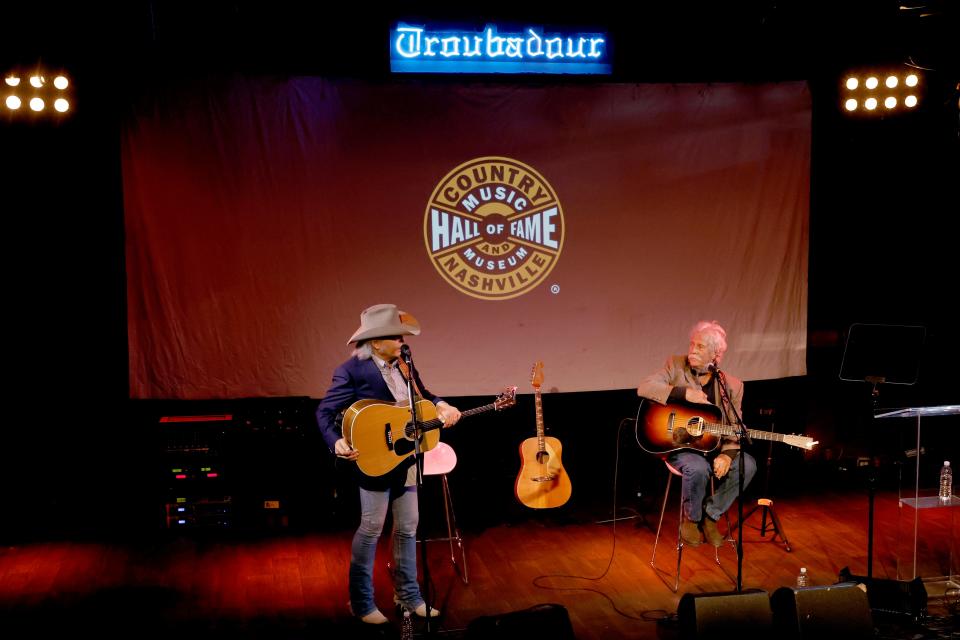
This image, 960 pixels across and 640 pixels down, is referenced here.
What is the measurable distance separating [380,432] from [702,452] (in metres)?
2.25

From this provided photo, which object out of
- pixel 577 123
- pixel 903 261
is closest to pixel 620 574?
pixel 577 123

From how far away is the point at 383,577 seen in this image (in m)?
5.59

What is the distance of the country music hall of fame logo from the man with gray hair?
151 centimetres

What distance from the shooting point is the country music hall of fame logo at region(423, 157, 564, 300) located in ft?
21.8

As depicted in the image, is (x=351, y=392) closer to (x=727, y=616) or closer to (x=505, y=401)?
(x=505, y=401)

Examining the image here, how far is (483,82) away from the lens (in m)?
6.63

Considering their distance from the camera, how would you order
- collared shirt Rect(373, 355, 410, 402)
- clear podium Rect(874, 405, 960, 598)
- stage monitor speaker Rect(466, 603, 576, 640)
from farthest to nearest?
clear podium Rect(874, 405, 960, 598) < collared shirt Rect(373, 355, 410, 402) < stage monitor speaker Rect(466, 603, 576, 640)

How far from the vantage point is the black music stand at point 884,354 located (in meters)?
6.04

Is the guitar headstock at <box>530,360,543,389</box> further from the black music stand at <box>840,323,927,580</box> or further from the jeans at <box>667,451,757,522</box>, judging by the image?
the black music stand at <box>840,323,927,580</box>

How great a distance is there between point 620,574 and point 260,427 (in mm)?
2778

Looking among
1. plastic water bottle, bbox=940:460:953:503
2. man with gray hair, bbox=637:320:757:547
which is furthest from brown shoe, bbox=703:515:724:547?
plastic water bottle, bbox=940:460:953:503

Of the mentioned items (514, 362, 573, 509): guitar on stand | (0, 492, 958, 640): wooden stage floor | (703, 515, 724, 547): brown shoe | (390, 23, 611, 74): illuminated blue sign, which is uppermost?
(390, 23, 611, 74): illuminated blue sign

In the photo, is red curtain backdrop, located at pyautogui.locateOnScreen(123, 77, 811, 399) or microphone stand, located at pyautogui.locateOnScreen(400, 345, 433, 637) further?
red curtain backdrop, located at pyautogui.locateOnScreen(123, 77, 811, 399)

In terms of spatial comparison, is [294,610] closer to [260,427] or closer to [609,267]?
[260,427]
